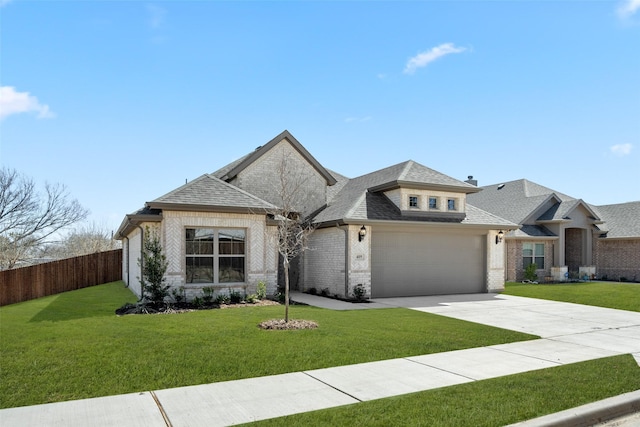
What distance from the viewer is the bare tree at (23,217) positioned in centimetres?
2870

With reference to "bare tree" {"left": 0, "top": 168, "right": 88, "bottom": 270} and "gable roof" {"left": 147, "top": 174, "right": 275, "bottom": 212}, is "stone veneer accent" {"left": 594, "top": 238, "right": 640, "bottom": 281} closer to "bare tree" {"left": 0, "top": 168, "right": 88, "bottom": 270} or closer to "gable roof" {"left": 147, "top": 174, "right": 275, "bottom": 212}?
"gable roof" {"left": 147, "top": 174, "right": 275, "bottom": 212}

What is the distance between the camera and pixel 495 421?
4754 mm

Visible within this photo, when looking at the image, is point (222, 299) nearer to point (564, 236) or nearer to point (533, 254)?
point (533, 254)

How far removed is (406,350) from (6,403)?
19.7 ft

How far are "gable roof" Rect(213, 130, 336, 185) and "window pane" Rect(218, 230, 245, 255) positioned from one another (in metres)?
4.28

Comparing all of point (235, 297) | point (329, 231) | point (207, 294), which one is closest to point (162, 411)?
point (207, 294)

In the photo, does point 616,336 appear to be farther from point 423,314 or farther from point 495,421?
point 495,421

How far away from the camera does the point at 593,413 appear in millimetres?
5160

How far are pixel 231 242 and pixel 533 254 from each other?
1951cm

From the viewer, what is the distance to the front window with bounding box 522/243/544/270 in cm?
2612

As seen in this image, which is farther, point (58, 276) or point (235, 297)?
point (58, 276)

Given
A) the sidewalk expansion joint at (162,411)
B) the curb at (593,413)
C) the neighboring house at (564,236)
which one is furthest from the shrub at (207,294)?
the neighboring house at (564,236)

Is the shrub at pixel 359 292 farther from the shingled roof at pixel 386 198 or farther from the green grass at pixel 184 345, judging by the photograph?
the green grass at pixel 184 345

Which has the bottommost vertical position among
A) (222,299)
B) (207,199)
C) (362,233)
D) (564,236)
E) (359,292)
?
(359,292)
